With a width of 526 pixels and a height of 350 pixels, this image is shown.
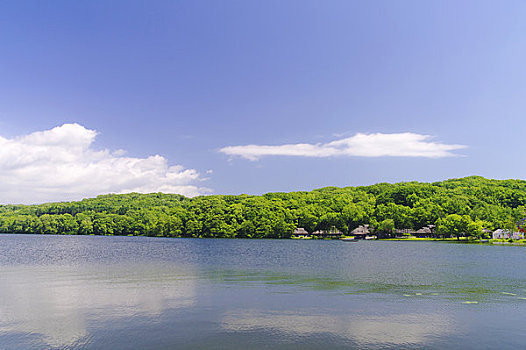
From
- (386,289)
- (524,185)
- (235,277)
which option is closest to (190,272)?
(235,277)

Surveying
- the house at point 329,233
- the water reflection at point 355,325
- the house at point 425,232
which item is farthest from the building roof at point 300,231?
the water reflection at point 355,325

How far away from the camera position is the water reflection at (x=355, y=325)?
17516mm

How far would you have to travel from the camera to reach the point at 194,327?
1881 centimetres

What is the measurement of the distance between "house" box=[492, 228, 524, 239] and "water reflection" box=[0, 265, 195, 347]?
135 meters

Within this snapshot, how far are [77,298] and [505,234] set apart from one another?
14935cm

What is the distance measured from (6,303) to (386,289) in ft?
86.4

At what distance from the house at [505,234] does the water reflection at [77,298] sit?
134660 mm

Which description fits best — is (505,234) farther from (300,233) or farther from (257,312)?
(257,312)

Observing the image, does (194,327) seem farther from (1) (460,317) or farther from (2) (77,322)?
(1) (460,317)

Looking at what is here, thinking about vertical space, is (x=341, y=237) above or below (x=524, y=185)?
below

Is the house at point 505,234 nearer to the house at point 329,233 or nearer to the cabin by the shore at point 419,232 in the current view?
the cabin by the shore at point 419,232

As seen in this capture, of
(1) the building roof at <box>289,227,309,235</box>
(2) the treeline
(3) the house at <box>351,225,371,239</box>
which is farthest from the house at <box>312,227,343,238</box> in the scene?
(3) the house at <box>351,225,371,239</box>

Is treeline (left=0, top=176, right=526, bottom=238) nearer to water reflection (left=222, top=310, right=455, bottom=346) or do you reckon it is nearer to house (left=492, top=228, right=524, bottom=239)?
house (left=492, top=228, right=524, bottom=239)

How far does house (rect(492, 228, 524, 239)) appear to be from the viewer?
133750 millimetres
